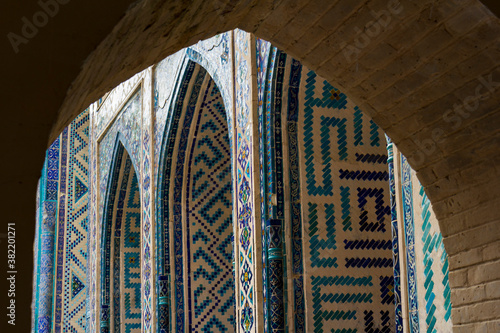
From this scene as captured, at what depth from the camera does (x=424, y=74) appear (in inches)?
135

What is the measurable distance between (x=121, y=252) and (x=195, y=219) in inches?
119

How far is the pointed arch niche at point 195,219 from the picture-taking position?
28.0 feet

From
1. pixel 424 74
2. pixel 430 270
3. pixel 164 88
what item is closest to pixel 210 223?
pixel 164 88

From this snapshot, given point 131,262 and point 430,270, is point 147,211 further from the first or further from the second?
point 430,270

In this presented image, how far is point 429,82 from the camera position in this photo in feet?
11.3

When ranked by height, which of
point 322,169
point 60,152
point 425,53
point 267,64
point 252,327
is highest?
point 60,152

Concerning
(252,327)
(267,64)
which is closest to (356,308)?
(252,327)

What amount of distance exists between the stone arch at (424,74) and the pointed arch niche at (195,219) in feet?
15.8

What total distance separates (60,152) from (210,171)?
5047 millimetres

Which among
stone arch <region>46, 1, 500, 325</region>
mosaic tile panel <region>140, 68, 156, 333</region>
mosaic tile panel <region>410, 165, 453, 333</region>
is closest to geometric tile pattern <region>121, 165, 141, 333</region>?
mosaic tile panel <region>140, 68, 156, 333</region>

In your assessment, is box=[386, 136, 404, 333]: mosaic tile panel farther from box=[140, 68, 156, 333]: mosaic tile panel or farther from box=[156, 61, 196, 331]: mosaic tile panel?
box=[140, 68, 156, 333]: mosaic tile panel

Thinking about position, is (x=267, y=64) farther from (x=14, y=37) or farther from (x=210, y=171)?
(x=14, y=37)

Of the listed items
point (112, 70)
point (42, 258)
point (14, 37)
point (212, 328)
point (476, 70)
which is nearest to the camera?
point (14, 37)

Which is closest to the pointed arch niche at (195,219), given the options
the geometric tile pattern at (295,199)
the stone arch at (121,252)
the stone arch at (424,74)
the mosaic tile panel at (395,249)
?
the geometric tile pattern at (295,199)
